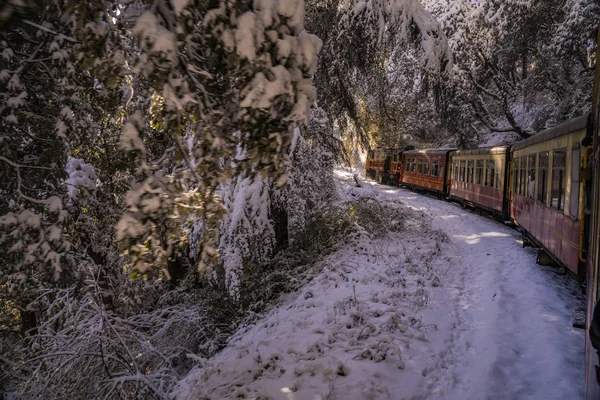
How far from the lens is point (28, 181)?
465 cm

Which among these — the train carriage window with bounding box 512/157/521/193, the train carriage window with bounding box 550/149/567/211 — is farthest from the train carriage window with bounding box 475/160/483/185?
the train carriage window with bounding box 550/149/567/211

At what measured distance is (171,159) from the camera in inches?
187

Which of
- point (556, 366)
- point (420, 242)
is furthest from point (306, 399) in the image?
point (420, 242)

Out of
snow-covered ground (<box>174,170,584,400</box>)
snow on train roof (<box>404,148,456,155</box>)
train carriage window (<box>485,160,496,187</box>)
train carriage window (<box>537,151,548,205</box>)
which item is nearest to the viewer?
snow-covered ground (<box>174,170,584,400</box>)

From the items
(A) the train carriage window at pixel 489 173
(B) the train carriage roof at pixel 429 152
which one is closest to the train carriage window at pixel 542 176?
(A) the train carriage window at pixel 489 173

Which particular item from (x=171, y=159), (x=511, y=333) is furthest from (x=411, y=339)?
(x=171, y=159)

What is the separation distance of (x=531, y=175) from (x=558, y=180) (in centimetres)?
257

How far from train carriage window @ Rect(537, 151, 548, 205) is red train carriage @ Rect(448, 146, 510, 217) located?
499cm

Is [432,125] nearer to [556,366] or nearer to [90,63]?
[556,366]

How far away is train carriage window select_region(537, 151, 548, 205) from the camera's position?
8.59 meters

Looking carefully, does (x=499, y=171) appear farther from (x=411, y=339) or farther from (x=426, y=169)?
(x=411, y=339)

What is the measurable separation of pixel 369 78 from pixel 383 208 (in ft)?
20.8

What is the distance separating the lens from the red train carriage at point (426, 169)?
2202 cm

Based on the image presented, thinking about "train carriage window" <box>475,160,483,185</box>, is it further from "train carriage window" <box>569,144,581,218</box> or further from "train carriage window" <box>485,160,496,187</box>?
"train carriage window" <box>569,144,581,218</box>
